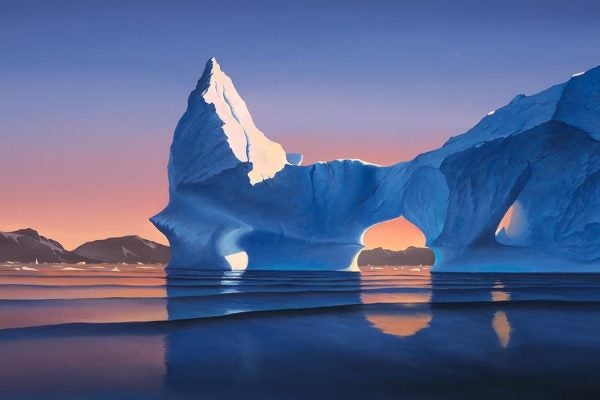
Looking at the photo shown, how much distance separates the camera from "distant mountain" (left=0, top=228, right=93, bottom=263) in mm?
137962

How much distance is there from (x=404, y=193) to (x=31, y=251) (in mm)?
130931

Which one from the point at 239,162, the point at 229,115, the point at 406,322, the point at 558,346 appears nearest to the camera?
the point at 558,346

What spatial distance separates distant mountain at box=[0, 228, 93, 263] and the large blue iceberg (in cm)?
11519

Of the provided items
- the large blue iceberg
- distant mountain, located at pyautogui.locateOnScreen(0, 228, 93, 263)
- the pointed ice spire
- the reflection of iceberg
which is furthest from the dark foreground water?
distant mountain, located at pyautogui.locateOnScreen(0, 228, 93, 263)

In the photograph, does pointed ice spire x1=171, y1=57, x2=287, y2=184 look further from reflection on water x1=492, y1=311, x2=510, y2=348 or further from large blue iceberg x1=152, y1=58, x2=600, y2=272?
reflection on water x1=492, y1=311, x2=510, y2=348

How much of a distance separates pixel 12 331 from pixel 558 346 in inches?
207

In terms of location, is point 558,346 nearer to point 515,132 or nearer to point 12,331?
point 12,331

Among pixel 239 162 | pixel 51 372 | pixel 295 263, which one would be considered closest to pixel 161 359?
pixel 51 372

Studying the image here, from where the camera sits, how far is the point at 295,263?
35219 millimetres

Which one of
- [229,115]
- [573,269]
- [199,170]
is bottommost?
[573,269]

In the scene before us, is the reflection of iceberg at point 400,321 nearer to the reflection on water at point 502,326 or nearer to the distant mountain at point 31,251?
the reflection on water at point 502,326

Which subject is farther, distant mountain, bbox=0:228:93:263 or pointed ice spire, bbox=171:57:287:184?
distant mountain, bbox=0:228:93:263

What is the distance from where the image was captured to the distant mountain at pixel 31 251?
137962 millimetres

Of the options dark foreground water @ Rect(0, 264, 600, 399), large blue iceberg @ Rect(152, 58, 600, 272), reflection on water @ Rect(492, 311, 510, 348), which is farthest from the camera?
large blue iceberg @ Rect(152, 58, 600, 272)
